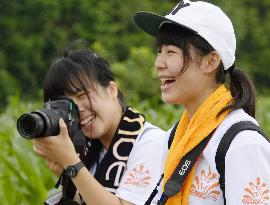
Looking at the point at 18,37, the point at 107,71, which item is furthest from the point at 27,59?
the point at 107,71

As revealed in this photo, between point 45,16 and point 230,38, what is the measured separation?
3924cm

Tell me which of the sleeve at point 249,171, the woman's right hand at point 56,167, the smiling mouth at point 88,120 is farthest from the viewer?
the woman's right hand at point 56,167

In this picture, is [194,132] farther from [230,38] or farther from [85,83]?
[85,83]

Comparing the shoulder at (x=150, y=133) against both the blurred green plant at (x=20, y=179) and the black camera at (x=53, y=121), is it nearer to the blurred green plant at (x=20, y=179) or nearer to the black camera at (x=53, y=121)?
the black camera at (x=53, y=121)

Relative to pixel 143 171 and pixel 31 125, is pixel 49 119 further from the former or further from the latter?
pixel 143 171

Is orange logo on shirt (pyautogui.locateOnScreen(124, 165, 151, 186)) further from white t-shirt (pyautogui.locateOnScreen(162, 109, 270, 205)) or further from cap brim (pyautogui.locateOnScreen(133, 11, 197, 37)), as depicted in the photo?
white t-shirt (pyautogui.locateOnScreen(162, 109, 270, 205))

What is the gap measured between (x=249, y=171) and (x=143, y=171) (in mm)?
745

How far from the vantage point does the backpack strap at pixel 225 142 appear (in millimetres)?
2092

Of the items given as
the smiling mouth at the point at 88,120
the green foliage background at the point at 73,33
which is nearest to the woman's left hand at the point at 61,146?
the smiling mouth at the point at 88,120

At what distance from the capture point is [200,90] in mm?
2277

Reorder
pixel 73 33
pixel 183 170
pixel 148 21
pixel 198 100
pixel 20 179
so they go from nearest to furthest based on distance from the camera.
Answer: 1. pixel 183 170
2. pixel 198 100
3. pixel 148 21
4. pixel 20 179
5. pixel 73 33

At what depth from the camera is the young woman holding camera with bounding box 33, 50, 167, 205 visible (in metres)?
2.63

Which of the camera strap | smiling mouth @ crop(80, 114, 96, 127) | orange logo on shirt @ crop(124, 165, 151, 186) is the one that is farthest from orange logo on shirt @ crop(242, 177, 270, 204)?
smiling mouth @ crop(80, 114, 96, 127)

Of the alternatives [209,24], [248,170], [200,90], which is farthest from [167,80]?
[248,170]
